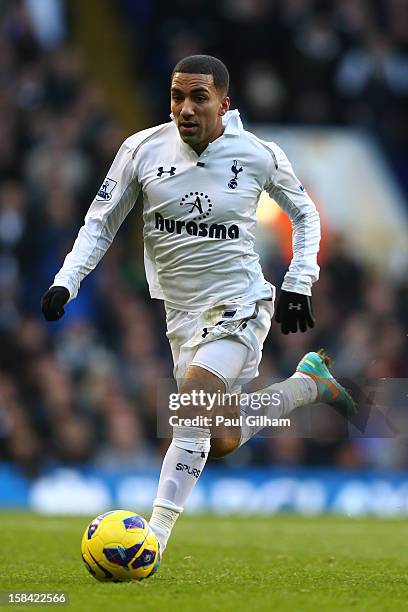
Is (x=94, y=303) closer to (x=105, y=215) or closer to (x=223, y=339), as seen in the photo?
(x=105, y=215)

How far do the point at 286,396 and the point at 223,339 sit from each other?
29.4 inches

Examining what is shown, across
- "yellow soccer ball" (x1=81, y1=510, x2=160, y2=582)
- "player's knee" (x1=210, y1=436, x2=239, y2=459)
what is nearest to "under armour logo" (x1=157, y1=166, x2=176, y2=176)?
"player's knee" (x1=210, y1=436, x2=239, y2=459)

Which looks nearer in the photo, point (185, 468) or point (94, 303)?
point (185, 468)

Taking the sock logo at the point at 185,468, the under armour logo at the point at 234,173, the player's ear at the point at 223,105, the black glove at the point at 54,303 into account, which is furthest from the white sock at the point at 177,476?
the player's ear at the point at 223,105

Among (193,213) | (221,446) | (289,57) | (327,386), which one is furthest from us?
(289,57)

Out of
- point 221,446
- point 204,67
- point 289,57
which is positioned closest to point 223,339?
point 221,446

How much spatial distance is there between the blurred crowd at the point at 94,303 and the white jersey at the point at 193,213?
226 inches

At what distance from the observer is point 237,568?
708cm

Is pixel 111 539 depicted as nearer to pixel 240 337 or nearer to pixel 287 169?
pixel 240 337

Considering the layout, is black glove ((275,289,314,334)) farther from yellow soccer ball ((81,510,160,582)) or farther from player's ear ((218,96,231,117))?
yellow soccer ball ((81,510,160,582))

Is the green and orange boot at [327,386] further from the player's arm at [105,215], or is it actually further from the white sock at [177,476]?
the player's arm at [105,215]

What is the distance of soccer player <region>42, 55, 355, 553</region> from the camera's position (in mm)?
6438

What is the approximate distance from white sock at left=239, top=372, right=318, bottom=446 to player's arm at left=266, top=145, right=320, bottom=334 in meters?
0.45

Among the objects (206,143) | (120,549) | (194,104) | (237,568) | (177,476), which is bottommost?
(237,568)
